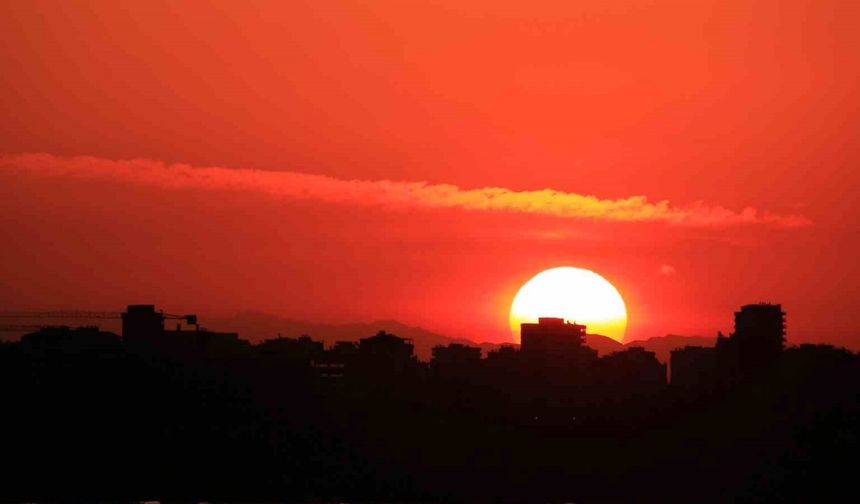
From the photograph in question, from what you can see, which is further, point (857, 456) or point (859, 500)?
point (857, 456)

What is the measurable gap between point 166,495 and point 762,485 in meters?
74.9

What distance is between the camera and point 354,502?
7844 inches

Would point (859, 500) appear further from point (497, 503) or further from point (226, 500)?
point (226, 500)

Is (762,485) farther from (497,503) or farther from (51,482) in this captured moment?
(51,482)

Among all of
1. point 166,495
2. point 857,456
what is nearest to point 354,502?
point 166,495

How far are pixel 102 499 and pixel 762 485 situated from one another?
8168cm

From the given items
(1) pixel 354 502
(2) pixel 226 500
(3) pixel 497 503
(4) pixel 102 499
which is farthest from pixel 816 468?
(4) pixel 102 499

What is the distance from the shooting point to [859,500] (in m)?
186

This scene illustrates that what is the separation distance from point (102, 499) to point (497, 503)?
1939 inches

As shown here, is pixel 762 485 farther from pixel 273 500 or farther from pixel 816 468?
pixel 273 500

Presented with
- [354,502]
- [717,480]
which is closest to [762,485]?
[717,480]

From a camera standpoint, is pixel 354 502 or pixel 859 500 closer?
pixel 859 500

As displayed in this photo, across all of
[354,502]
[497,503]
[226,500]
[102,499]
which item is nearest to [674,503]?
[497,503]

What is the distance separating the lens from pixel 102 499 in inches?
7598
